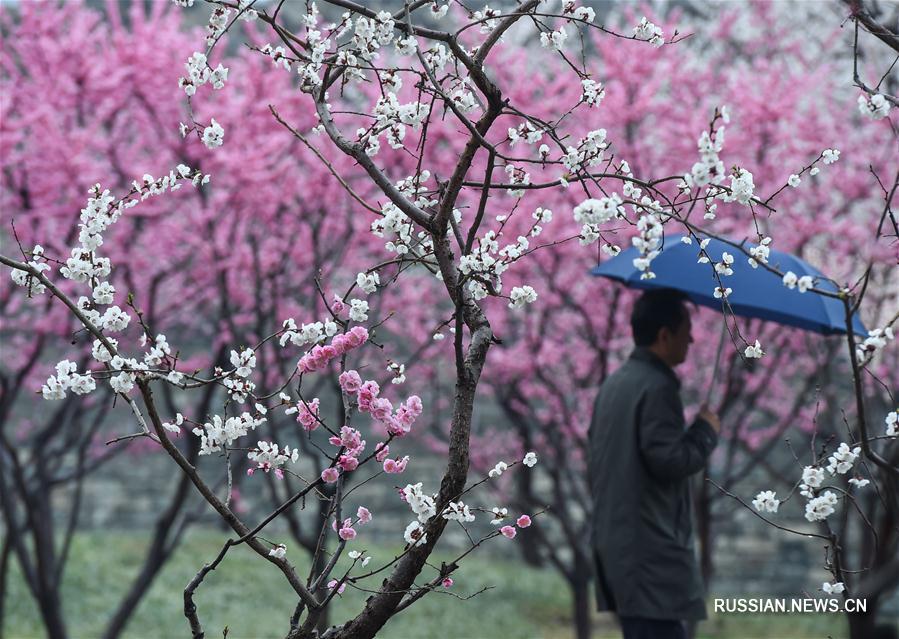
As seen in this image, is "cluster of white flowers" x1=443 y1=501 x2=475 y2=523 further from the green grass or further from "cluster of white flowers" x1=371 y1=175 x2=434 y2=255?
the green grass

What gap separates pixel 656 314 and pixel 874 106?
1.70 metres

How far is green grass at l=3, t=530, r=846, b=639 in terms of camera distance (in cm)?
800

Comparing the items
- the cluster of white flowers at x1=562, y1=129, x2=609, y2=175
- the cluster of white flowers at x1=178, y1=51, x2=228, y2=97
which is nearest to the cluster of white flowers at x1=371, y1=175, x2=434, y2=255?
the cluster of white flowers at x1=562, y1=129, x2=609, y2=175

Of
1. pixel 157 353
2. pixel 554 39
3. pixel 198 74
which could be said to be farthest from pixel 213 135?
pixel 554 39

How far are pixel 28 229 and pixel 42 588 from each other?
1.87 meters

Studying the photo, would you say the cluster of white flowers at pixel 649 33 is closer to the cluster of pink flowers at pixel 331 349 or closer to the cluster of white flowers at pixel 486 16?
the cluster of white flowers at pixel 486 16

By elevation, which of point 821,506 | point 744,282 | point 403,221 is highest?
point 744,282

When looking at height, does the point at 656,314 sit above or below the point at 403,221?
above

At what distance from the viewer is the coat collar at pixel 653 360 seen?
369cm

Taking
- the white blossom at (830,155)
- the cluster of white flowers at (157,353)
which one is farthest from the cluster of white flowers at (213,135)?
the white blossom at (830,155)

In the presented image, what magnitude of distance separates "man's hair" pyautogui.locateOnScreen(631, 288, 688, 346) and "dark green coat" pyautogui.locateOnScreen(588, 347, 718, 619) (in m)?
0.08

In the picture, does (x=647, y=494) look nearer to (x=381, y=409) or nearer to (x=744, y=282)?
(x=744, y=282)

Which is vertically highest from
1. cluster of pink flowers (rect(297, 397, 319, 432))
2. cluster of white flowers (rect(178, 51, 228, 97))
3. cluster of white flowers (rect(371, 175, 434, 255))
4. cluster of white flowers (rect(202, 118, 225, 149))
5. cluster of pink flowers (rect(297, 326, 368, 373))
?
cluster of white flowers (rect(178, 51, 228, 97))

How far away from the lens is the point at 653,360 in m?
3.71
